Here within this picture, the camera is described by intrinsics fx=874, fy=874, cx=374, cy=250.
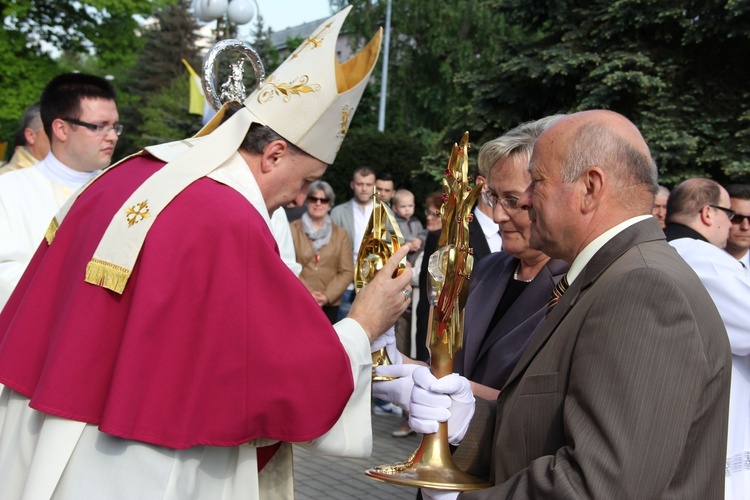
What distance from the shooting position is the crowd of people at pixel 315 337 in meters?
1.89

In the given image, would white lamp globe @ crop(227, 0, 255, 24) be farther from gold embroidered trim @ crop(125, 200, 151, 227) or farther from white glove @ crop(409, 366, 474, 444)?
white glove @ crop(409, 366, 474, 444)

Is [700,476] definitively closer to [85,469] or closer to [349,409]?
[349,409]

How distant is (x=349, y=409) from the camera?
277 cm

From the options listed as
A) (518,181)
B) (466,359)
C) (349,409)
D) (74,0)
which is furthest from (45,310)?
(74,0)

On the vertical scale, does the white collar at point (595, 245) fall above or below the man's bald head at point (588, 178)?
below

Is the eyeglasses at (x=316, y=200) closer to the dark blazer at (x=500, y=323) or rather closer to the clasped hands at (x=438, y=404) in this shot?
the dark blazer at (x=500, y=323)

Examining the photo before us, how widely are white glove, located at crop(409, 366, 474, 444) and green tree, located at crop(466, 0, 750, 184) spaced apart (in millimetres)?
12877

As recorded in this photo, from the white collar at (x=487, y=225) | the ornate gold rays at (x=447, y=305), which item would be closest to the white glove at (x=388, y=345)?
the ornate gold rays at (x=447, y=305)

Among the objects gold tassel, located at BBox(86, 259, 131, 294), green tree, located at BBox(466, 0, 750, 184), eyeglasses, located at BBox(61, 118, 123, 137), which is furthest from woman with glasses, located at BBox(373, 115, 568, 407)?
green tree, located at BBox(466, 0, 750, 184)

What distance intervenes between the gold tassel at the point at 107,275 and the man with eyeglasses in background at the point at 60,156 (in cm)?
204

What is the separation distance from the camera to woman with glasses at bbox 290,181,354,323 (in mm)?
8227

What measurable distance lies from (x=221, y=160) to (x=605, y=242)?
4.00 feet

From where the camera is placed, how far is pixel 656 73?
15.8m

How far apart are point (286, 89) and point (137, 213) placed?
641 millimetres
